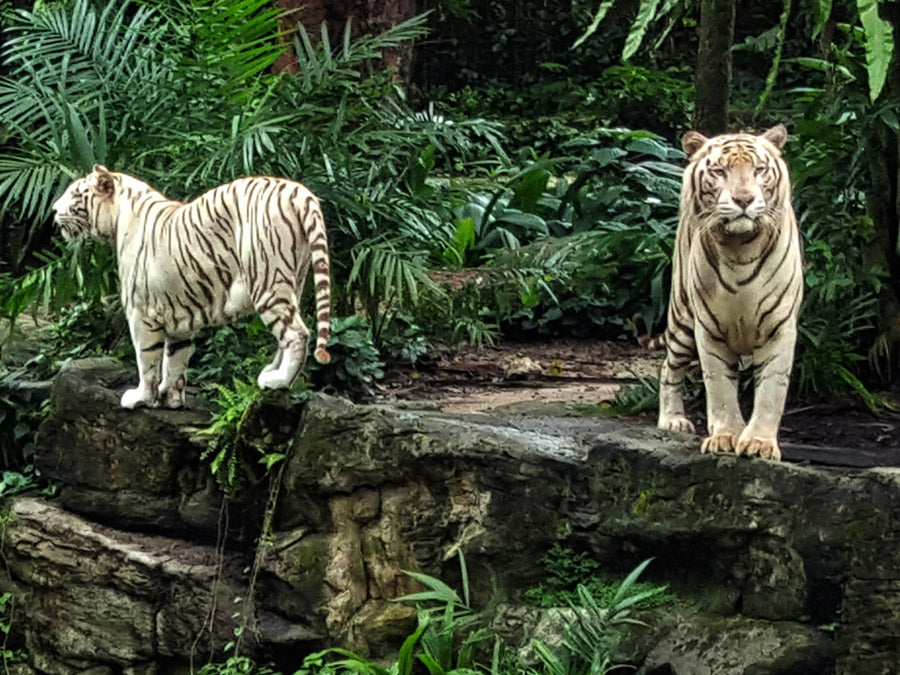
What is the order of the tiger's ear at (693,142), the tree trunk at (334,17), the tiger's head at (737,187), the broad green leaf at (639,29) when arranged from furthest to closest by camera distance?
the tree trunk at (334,17)
the tiger's ear at (693,142)
the tiger's head at (737,187)
the broad green leaf at (639,29)

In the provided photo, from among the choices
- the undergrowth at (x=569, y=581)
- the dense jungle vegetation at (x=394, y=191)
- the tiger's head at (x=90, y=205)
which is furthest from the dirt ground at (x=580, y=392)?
Answer: the tiger's head at (x=90, y=205)

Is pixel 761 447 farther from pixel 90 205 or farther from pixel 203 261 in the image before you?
pixel 90 205

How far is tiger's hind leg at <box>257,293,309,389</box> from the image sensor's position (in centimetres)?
543

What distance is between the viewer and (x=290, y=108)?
22.6 ft

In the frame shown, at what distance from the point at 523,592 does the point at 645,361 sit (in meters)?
3.04

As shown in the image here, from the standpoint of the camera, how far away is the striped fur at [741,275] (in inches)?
177

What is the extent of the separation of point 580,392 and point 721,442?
220 centimetres

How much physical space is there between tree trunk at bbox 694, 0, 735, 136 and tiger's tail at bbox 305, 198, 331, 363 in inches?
134

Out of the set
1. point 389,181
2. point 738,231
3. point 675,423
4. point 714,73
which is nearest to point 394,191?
point 389,181

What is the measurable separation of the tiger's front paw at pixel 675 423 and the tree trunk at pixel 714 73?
3.13m

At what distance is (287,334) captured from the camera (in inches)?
214

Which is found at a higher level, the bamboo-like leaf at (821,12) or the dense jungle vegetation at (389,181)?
the bamboo-like leaf at (821,12)

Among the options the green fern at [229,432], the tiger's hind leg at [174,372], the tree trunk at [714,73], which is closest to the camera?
the green fern at [229,432]

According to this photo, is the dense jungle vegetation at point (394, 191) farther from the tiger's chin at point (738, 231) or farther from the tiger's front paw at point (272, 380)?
the tiger's chin at point (738, 231)
